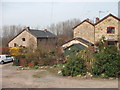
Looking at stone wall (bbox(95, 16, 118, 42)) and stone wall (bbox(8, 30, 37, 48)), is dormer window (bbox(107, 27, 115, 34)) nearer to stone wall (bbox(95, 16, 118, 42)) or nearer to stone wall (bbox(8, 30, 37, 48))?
stone wall (bbox(95, 16, 118, 42))

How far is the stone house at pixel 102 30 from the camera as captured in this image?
1359 inches

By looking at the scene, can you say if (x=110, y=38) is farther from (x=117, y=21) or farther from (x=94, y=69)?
(x=94, y=69)

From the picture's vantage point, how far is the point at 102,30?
116ft

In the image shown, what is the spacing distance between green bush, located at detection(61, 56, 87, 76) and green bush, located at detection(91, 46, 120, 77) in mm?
1005

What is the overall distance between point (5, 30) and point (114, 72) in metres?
68.4

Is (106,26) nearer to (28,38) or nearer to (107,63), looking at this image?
(28,38)

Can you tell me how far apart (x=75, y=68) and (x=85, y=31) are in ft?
70.1

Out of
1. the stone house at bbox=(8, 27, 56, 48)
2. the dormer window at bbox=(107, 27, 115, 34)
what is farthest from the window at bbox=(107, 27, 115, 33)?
the stone house at bbox=(8, 27, 56, 48)

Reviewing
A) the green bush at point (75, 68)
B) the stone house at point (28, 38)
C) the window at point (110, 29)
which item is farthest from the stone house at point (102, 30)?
the green bush at point (75, 68)

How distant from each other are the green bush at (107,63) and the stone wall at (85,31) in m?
19.8

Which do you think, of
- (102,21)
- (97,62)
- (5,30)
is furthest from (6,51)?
(5,30)

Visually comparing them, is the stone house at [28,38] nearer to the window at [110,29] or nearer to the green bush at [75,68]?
the window at [110,29]

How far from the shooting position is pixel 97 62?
56.1 ft

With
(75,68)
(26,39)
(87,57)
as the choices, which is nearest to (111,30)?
(87,57)
